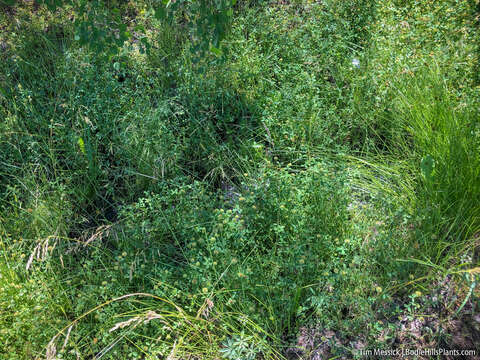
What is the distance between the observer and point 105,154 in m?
3.52

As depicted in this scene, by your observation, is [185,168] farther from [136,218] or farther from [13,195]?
[13,195]

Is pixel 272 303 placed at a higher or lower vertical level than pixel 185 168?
lower

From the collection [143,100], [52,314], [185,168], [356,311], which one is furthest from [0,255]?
[356,311]

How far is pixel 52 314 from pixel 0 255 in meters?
0.61

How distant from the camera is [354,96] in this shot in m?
3.46

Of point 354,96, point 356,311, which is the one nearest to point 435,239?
point 356,311

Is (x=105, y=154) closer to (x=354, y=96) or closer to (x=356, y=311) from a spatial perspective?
(x=354, y=96)

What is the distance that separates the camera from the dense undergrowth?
87.9 inches

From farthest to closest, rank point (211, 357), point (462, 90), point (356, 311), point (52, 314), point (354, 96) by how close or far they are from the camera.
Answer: point (354, 96) < point (462, 90) < point (52, 314) < point (356, 311) < point (211, 357)

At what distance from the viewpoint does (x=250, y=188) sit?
2779 millimetres

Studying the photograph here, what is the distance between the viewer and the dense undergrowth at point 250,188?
223 cm

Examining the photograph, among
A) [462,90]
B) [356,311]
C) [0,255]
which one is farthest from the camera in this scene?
[462,90]

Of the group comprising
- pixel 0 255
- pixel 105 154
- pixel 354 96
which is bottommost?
pixel 0 255

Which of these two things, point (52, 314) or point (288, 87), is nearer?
point (52, 314)
